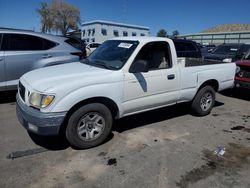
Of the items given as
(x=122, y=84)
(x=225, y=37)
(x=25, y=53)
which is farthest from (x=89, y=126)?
(x=225, y=37)

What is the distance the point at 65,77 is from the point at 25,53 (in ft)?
9.65

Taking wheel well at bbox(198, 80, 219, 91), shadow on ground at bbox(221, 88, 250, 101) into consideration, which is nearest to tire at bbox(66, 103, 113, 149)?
wheel well at bbox(198, 80, 219, 91)

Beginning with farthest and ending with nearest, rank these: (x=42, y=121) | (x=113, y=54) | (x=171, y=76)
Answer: (x=171, y=76), (x=113, y=54), (x=42, y=121)

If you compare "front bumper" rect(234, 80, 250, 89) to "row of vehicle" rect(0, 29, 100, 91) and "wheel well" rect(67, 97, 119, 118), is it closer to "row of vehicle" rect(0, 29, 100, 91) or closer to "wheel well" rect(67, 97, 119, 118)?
"wheel well" rect(67, 97, 119, 118)

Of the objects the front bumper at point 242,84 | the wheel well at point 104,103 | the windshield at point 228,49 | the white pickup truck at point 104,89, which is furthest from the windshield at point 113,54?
the windshield at point 228,49

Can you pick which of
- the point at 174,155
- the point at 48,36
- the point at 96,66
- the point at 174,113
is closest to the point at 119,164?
the point at 174,155

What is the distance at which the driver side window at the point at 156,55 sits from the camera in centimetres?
452

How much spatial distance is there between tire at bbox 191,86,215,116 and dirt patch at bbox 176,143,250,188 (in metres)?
1.43

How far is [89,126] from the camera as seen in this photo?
3848 mm

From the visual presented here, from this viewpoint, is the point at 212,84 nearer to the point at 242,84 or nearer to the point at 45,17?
the point at 242,84

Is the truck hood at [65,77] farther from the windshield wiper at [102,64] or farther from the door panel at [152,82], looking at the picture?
the door panel at [152,82]

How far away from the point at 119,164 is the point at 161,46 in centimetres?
252

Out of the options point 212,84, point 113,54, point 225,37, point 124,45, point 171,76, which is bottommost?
point 212,84

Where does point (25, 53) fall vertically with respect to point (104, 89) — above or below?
above
